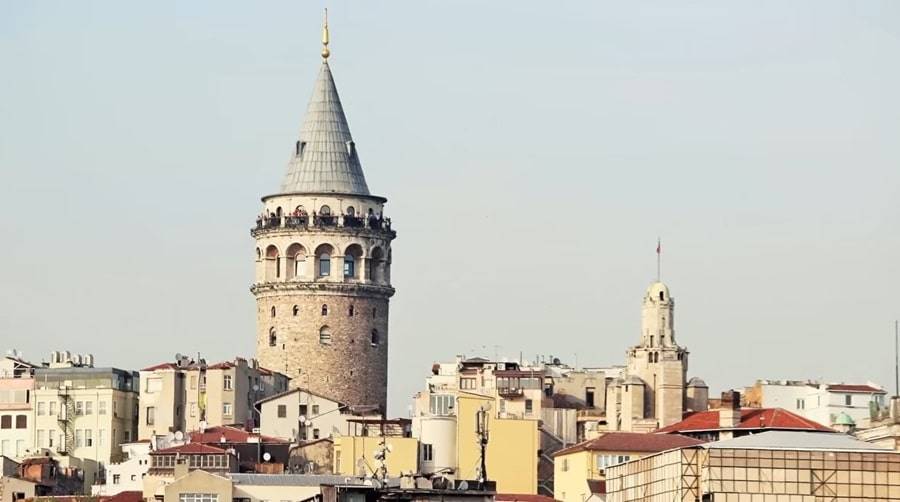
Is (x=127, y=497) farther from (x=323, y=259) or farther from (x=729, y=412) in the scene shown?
(x=323, y=259)

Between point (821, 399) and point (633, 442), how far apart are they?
22.3 meters

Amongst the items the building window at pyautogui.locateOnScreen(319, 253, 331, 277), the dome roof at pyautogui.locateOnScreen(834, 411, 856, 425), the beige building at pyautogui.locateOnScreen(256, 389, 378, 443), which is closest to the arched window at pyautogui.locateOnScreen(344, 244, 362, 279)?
the building window at pyautogui.locateOnScreen(319, 253, 331, 277)

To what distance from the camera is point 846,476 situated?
104 metres

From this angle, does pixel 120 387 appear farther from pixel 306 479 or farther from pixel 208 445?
pixel 306 479

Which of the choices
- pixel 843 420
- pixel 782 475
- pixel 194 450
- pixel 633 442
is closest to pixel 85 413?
pixel 194 450

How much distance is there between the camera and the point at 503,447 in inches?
5846

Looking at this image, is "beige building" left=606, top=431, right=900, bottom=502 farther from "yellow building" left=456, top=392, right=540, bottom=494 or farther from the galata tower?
the galata tower

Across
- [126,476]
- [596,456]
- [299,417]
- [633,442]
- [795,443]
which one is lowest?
[795,443]

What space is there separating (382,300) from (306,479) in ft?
144

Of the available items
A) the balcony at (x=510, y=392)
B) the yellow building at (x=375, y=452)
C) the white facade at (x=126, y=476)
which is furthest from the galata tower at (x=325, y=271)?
the yellow building at (x=375, y=452)

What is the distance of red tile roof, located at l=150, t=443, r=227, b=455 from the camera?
14275 cm

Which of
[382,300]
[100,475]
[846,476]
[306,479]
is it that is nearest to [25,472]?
[100,475]

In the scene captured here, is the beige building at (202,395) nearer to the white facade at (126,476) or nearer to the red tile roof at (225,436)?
the red tile roof at (225,436)

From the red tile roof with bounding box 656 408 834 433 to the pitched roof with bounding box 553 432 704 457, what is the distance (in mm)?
2653
